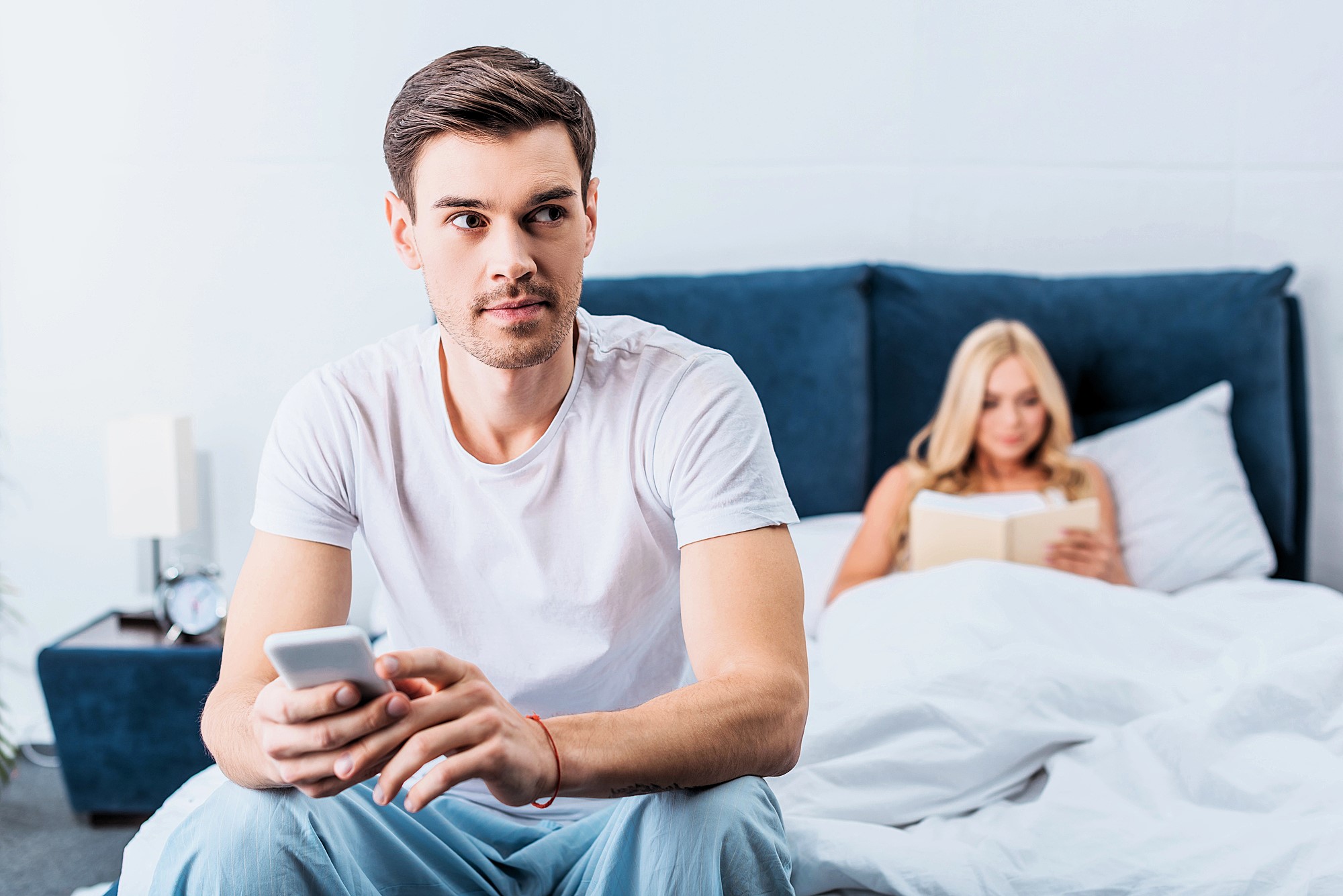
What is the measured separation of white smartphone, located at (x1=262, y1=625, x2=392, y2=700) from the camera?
80cm

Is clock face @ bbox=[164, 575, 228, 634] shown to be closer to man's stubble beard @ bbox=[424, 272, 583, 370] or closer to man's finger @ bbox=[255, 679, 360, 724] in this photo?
man's stubble beard @ bbox=[424, 272, 583, 370]

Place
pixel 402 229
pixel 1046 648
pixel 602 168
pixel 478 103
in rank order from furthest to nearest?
pixel 602 168, pixel 1046 648, pixel 402 229, pixel 478 103

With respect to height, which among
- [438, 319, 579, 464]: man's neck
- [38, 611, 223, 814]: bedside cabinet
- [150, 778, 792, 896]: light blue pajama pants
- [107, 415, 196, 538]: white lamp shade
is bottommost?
[38, 611, 223, 814]: bedside cabinet

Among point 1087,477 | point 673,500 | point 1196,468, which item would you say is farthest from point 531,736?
point 1196,468

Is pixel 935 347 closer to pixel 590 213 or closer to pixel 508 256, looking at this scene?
pixel 590 213

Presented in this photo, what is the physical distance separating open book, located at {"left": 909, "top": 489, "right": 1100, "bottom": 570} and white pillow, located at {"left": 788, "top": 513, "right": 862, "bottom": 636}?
13 centimetres

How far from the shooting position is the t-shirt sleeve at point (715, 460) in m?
1.11

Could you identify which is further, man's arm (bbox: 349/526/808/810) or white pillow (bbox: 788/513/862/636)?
white pillow (bbox: 788/513/862/636)

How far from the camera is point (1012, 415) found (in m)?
2.08

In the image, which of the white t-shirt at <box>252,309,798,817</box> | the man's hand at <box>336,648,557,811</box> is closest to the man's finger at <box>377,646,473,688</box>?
the man's hand at <box>336,648,557,811</box>

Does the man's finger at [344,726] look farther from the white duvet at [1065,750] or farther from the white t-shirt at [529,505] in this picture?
the white duvet at [1065,750]

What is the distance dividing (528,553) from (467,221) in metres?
0.38

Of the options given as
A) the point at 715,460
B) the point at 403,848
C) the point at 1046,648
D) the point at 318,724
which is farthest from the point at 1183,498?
the point at 318,724

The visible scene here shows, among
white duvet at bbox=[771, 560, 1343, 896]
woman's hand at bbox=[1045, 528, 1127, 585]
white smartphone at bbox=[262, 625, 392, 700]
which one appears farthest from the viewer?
woman's hand at bbox=[1045, 528, 1127, 585]
